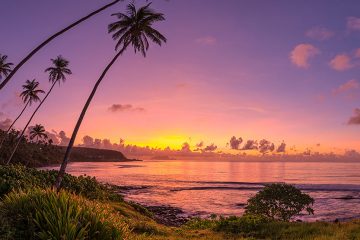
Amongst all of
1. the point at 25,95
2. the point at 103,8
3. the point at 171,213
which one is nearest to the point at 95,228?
the point at 103,8

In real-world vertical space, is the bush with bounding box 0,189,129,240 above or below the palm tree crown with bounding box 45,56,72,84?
below

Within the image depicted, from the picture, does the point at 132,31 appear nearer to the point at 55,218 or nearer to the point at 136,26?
the point at 136,26

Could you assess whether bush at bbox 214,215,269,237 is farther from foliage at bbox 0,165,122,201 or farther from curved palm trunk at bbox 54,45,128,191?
foliage at bbox 0,165,122,201

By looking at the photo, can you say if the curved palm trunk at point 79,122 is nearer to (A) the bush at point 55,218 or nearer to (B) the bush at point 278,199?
(B) the bush at point 278,199

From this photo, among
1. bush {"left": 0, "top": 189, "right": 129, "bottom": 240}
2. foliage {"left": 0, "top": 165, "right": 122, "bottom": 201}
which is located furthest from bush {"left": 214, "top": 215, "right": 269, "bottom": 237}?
bush {"left": 0, "top": 189, "right": 129, "bottom": 240}

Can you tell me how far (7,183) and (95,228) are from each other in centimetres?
2489

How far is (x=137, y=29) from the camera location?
35.7 m

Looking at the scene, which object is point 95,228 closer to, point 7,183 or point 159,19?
point 7,183

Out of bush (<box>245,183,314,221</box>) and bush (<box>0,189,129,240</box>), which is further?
bush (<box>245,183,314,221</box>)

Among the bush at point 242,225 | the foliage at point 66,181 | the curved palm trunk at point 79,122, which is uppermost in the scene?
the curved palm trunk at point 79,122

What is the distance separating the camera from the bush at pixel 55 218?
36.0ft

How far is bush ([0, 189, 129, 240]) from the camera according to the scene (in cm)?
1096

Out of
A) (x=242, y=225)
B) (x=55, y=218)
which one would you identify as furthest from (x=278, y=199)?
(x=55, y=218)

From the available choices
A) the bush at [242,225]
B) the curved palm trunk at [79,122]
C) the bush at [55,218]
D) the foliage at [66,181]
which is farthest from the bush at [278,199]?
the bush at [55,218]
